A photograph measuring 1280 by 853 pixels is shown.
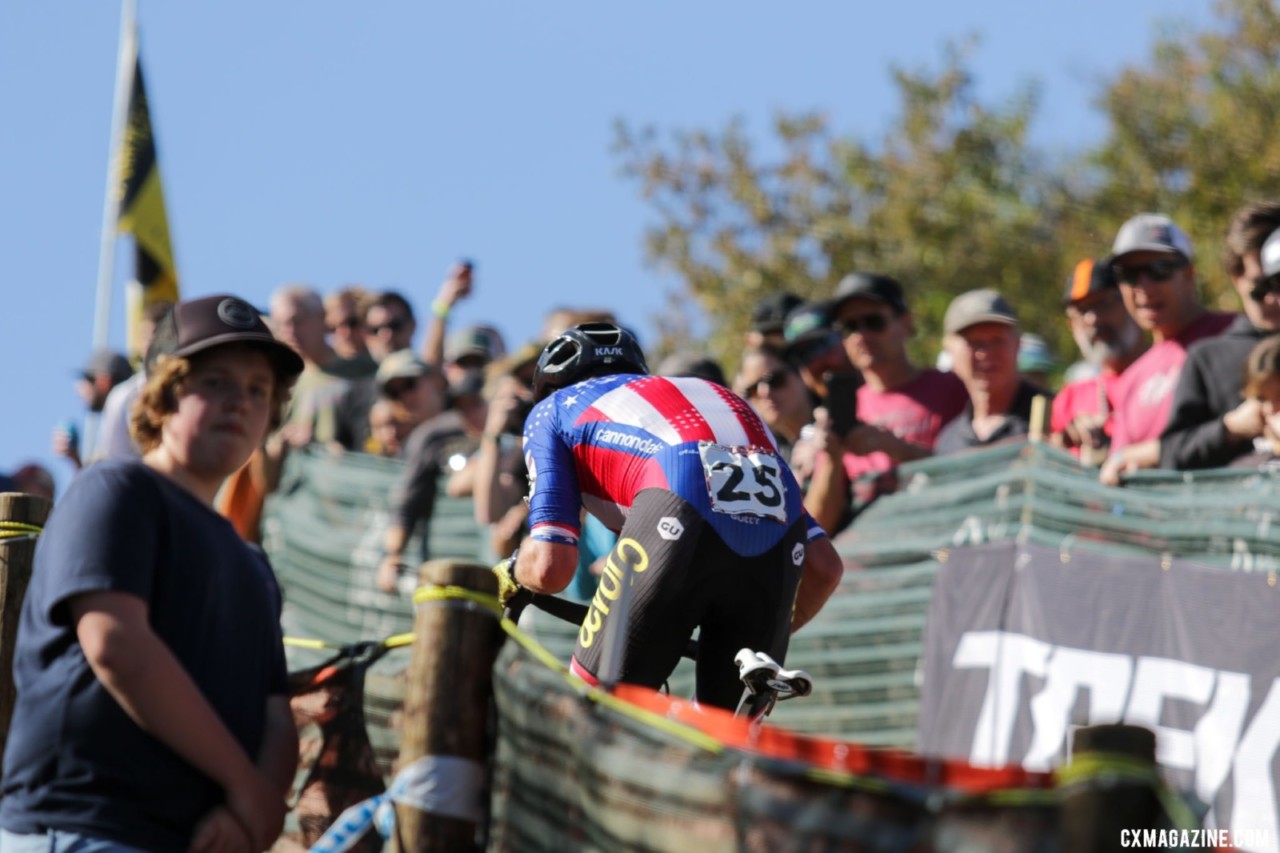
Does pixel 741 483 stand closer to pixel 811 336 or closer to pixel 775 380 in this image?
pixel 775 380

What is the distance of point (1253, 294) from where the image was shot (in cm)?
823

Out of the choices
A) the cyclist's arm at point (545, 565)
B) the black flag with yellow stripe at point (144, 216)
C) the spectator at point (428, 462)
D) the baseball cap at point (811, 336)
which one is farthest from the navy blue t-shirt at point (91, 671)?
the black flag with yellow stripe at point (144, 216)

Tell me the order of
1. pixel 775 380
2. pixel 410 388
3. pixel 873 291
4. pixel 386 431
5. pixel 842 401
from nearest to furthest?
pixel 842 401 → pixel 873 291 → pixel 775 380 → pixel 410 388 → pixel 386 431

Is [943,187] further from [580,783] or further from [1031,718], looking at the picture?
[580,783]

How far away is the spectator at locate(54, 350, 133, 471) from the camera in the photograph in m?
14.1

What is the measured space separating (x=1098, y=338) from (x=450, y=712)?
223 inches

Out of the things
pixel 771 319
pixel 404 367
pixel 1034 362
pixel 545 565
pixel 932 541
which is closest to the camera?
pixel 545 565

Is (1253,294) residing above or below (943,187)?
below

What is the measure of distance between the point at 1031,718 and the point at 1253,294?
7.14ft

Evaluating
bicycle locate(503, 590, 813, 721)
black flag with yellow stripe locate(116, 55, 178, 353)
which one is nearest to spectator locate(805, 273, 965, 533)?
bicycle locate(503, 590, 813, 721)

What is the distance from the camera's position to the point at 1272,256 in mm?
8000

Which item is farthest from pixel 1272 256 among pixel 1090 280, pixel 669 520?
pixel 669 520

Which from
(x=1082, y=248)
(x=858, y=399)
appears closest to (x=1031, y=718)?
(x=858, y=399)

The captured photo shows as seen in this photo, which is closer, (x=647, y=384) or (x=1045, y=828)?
(x=1045, y=828)
